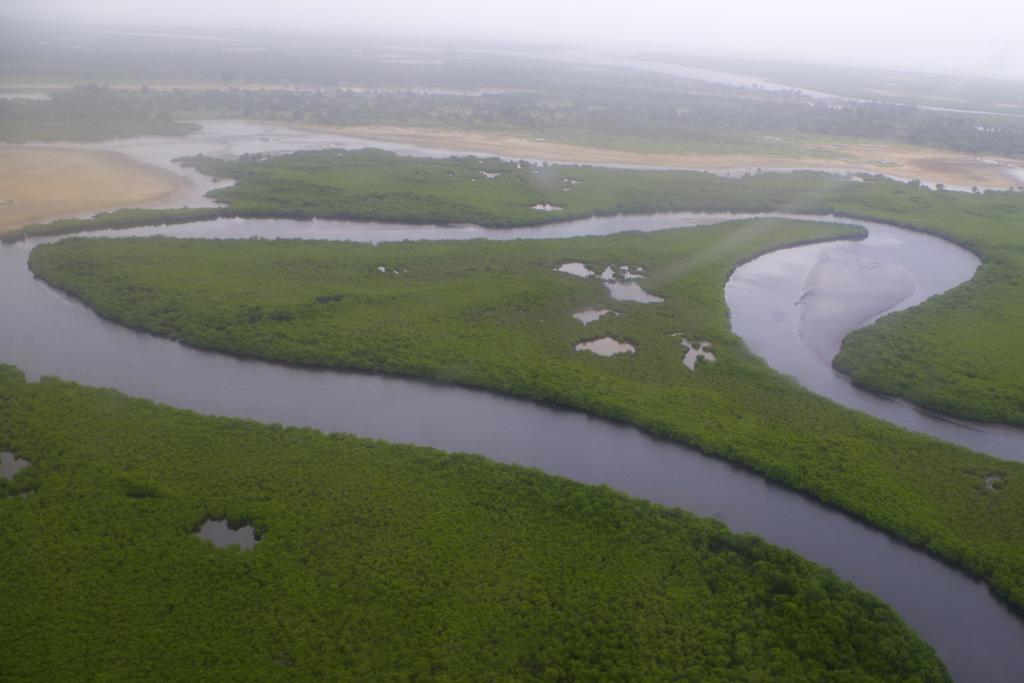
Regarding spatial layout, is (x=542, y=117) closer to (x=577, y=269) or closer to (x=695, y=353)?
(x=577, y=269)

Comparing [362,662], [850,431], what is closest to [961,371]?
[850,431]

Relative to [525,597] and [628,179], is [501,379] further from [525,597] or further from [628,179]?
[628,179]

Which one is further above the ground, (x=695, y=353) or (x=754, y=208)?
(x=754, y=208)

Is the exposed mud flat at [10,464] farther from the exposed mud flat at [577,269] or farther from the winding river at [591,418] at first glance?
the exposed mud flat at [577,269]

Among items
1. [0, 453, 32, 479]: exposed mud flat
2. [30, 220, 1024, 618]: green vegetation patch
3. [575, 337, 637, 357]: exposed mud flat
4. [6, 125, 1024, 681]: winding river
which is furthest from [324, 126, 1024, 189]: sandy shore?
[0, 453, 32, 479]: exposed mud flat

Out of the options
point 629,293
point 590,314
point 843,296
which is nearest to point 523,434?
point 590,314

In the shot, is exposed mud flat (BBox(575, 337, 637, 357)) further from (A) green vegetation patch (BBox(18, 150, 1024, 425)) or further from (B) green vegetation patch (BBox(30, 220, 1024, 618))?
(A) green vegetation patch (BBox(18, 150, 1024, 425))

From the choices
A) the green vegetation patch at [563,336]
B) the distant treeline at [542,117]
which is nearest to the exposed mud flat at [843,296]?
the green vegetation patch at [563,336]
